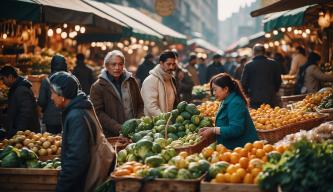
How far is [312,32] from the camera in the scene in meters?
20.5

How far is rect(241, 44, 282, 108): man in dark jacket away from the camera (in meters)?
11.5

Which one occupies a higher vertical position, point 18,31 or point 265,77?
point 18,31

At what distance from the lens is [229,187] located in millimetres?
4715

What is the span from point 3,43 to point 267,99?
698 cm

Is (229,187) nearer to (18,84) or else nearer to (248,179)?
(248,179)

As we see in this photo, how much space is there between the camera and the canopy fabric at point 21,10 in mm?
9672

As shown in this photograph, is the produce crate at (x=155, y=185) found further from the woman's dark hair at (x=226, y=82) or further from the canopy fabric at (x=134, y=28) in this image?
the canopy fabric at (x=134, y=28)

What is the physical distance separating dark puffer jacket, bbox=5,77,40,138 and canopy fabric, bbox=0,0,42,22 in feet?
4.59

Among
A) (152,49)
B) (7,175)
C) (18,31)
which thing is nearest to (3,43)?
(18,31)

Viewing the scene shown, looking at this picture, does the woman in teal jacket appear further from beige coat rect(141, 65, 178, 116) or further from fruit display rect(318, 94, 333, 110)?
fruit display rect(318, 94, 333, 110)

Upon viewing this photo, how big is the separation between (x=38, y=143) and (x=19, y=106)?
5.65 feet

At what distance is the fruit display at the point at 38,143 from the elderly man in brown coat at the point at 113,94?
2.27 feet

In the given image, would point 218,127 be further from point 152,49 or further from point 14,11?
point 152,49

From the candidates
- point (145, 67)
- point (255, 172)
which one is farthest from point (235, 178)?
point (145, 67)
